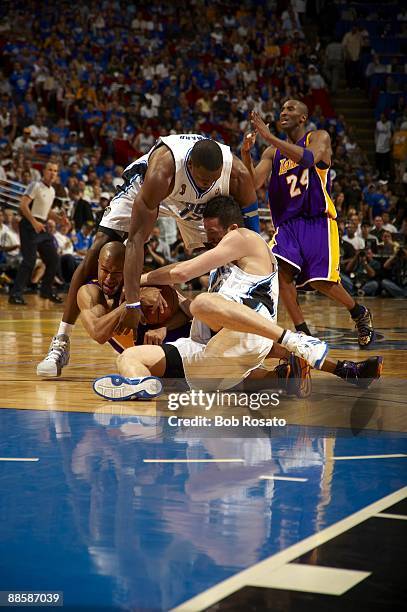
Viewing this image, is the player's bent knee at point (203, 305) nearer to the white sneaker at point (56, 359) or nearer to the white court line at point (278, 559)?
the white sneaker at point (56, 359)

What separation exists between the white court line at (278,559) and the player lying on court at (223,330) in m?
1.80

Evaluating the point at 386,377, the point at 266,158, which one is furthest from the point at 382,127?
the point at 386,377

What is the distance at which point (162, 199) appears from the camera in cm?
527

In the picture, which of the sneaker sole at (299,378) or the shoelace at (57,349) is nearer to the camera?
the sneaker sole at (299,378)

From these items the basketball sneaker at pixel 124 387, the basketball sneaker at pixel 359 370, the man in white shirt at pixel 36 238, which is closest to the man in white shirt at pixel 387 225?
the man in white shirt at pixel 36 238

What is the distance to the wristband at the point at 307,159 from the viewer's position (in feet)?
20.8

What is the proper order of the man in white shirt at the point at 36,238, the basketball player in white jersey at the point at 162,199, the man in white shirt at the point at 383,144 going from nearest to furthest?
the basketball player in white jersey at the point at 162,199
the man in white shirt at the point at 36,238
the man in white shirt at the point at 383,144

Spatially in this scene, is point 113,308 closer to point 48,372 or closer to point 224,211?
point 48,372

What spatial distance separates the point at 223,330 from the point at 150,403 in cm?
51

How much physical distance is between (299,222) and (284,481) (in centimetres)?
374

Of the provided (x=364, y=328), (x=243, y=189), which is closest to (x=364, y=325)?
(x=364, y=328)

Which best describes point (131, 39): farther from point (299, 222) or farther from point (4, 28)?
point (299, 222)

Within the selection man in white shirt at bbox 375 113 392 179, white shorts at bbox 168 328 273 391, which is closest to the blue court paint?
white shorts at bbox 168 328 273 391

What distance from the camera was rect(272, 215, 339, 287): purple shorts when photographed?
6.60 m
